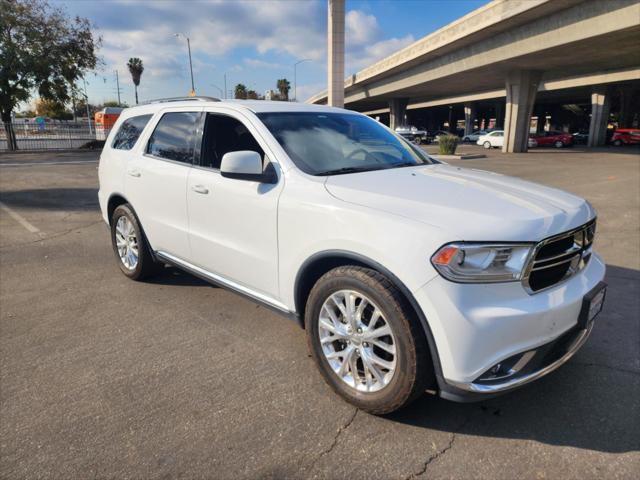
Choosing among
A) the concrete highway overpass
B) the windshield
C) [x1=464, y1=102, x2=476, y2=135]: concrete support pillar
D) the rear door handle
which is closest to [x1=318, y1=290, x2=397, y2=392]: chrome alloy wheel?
the windshield

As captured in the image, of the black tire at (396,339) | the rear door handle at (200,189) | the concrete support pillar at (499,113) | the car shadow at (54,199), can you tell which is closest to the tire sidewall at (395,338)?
the black tire at (396,339)

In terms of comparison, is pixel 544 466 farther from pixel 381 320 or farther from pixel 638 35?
pixel 638 35

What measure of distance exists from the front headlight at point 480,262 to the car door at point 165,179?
243 centimetres

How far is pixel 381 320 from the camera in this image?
262cm

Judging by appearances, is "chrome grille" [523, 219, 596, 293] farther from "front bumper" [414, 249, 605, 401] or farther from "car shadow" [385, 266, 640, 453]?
"car shadow" [385, 266, 640, 453]

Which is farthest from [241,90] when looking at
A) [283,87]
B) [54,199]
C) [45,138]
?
[54,199]

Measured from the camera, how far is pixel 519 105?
101ft

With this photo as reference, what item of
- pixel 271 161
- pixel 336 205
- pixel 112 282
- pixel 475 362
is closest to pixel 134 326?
pixel 112 282

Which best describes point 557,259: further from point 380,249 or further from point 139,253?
point 139,253

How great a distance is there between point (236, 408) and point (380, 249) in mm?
1332

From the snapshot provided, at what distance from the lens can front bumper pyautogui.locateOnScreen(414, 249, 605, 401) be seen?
226 centimetres

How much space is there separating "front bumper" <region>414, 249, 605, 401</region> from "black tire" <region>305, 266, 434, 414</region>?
0.36 ft

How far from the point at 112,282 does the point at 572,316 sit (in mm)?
4383

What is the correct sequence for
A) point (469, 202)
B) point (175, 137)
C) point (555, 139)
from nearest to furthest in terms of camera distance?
point (469, 202)
point (175, 137)
point (555, 139)
